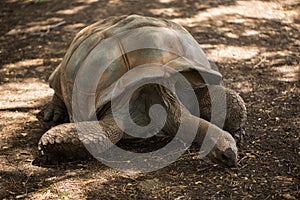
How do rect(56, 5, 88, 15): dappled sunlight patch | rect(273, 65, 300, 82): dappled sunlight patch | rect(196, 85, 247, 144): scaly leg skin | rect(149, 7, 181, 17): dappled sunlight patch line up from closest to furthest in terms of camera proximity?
rect(196, 85, 247, 144): scaly leg skin, rect(273, 65, 300, 82): dappled sunlight patch, rect(149, 7, 181, 17): dappled sunlight patch, rect(56, 5, 88, 15): dappled sunlight patch

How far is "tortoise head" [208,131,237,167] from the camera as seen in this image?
2703 mm

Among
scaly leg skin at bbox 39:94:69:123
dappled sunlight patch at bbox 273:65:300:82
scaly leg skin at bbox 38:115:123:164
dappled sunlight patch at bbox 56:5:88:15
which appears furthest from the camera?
dappled sunlight patch at bbox 56:5:88:15

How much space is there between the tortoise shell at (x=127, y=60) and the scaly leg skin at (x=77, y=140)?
17cm

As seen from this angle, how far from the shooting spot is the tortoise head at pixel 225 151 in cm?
270

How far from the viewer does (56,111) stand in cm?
380

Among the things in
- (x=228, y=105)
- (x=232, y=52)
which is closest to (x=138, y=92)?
(x=228, y=105)

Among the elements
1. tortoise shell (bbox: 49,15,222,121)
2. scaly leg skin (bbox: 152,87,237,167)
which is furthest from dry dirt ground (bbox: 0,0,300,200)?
tortoise shell (bbox: 49,15,222,121)

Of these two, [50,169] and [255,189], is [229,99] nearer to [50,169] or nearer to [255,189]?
[255,189]

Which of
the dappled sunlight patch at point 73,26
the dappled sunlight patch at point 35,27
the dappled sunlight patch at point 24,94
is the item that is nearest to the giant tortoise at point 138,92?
the dappled sunlight patch at point 24,94

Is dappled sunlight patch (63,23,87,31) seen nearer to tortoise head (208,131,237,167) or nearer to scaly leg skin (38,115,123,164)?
scaly leg skin (38,115,123,164)

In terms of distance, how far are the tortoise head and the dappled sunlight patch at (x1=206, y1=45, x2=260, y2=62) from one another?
2301 millimetres

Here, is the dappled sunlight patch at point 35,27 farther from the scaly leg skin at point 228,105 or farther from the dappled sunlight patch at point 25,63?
the scaly leg skin at point 228,105

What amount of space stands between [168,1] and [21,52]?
2.37 meters

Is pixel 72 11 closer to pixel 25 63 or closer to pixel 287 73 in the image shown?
pixel 25 63
